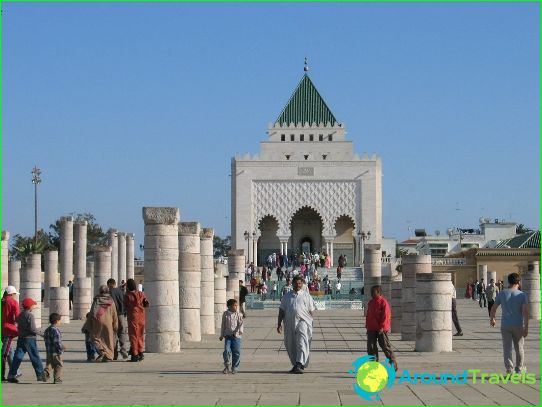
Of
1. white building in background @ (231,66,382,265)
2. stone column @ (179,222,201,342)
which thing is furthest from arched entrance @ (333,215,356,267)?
stone column @ (179,222,201,342)

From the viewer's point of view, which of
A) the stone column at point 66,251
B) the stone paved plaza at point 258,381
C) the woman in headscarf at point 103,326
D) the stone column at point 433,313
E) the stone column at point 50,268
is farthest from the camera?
the stone column at point 50,268

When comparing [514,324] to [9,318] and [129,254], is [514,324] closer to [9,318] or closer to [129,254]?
[9,318]

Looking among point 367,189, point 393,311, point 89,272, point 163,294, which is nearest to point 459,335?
point 393,311

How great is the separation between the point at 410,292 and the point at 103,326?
6146 mm

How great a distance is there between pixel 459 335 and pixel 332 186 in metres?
42.4

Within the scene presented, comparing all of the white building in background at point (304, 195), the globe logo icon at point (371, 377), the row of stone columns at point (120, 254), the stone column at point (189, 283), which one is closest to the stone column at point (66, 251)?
the row of stone columns at point (120, 254)

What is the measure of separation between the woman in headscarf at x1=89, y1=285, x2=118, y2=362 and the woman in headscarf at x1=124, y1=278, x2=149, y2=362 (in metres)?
0.21

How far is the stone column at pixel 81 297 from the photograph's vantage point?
25.6 metres

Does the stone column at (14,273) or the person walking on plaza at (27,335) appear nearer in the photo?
the person walking on plaza at (27,335)

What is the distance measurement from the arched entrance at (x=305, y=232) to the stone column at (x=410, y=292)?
42540 millimetres

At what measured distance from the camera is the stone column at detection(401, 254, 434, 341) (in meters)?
16.9

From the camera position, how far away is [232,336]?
11516mm

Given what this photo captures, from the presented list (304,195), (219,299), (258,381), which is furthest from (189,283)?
(304,195)

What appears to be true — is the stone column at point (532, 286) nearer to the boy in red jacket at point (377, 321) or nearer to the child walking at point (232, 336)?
the boy in red jacket at point (377, 321)
